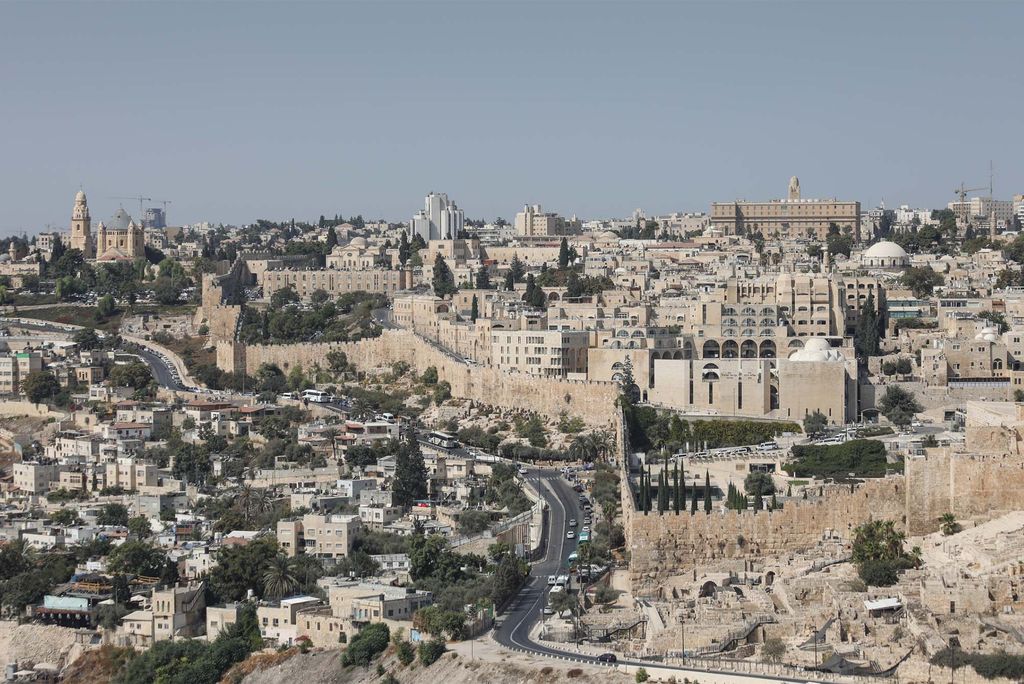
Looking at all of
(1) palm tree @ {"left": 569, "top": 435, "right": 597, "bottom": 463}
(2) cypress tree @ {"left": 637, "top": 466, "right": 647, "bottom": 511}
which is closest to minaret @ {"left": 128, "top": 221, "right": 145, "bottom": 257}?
(1) palm tree @ {"left": 569, "top": 435, "right": 597, "bottom": 463}

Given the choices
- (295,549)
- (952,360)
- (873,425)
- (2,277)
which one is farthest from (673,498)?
(2,277)

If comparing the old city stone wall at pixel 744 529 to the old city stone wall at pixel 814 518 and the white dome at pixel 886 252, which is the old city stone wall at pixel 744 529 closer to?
the old city stone wall at pixel 814 518

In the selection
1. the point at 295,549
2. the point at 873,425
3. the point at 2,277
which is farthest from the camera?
the point at 2,277

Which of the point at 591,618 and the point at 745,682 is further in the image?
the point at 591,618

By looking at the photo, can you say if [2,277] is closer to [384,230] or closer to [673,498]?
[384,230]

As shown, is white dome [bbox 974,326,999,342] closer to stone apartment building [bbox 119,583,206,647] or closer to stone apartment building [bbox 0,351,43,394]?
stone apartment building [bbox 119,583,206,647]

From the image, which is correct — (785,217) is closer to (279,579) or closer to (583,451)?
(583,451)
